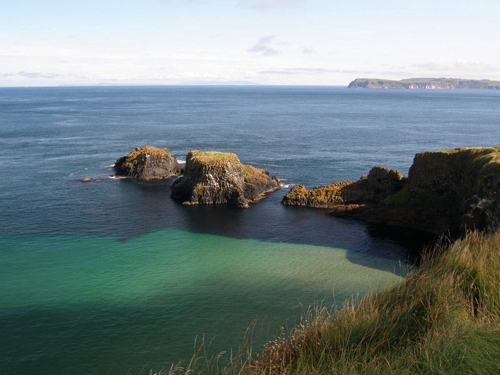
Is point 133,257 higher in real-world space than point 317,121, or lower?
lower

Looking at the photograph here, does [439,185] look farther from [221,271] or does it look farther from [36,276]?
[36,276]

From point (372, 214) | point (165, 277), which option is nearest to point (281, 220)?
point (372, 214)

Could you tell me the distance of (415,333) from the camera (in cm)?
1338

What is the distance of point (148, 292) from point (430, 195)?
38555 mm

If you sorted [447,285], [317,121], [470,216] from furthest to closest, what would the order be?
[317,121]
[470,216]
[447,285]


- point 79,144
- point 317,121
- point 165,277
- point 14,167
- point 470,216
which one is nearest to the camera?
point 165,277

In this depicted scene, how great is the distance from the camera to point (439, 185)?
184 ft

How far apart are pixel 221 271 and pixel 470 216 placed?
26602mm

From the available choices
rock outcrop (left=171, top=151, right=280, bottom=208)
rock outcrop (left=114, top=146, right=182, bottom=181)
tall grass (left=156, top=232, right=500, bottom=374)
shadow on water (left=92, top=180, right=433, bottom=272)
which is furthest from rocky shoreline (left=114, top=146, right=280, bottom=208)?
tall grass (left=156, top=232, right=500, bottom=374)

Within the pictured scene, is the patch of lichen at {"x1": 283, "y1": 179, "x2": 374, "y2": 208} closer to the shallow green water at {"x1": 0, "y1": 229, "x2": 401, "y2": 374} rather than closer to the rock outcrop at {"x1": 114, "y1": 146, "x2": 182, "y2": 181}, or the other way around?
the shallow green water at {"x1": 0, "y1": 229, "x2": 401, "y2": 374}

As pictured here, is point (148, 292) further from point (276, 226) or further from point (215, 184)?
point (215, 184)

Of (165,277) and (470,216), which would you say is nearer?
(165,277)

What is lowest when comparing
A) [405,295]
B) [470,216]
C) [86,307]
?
[86,307]

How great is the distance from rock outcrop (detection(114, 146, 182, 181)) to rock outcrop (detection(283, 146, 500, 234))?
29031 mm
